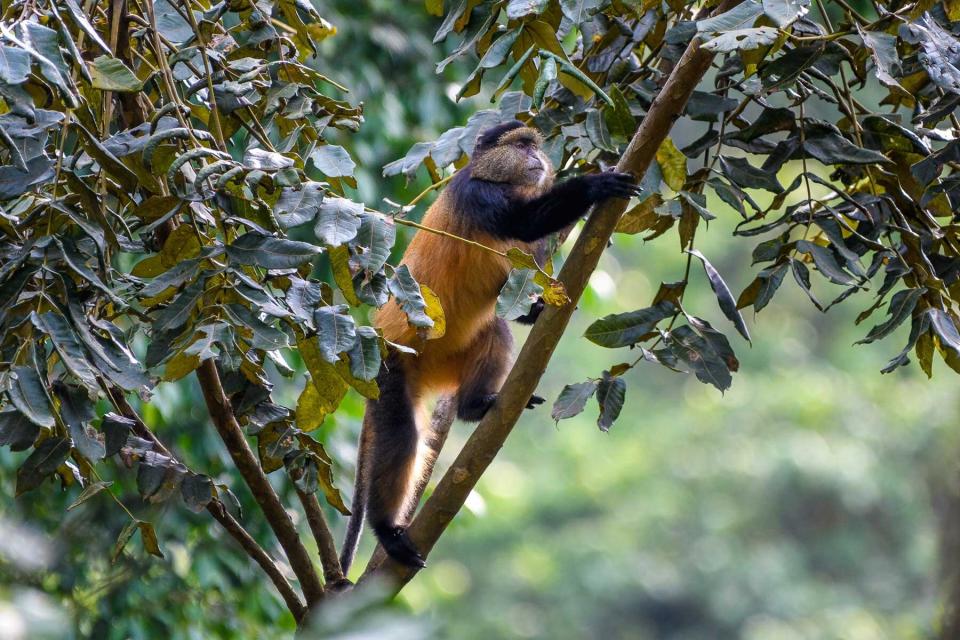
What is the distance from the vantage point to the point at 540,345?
261 cm

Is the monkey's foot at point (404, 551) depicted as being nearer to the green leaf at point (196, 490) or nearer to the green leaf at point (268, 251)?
the green leaf at point (196, 490)

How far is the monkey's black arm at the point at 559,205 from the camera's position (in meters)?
2.76

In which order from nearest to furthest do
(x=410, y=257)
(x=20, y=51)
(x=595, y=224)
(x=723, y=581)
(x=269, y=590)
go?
(x=20, y=51) → (x=595, y=224) → (x=410, y=257) → (x=269, y=590) → (x=723, y=581)

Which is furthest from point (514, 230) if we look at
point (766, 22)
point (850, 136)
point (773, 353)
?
point (773, 353)

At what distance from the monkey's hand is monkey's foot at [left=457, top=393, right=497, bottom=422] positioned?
1219mm

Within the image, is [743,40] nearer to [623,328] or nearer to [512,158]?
[623,328]

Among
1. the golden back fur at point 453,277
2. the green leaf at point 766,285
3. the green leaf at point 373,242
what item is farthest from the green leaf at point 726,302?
the golden back fur at point 453,277

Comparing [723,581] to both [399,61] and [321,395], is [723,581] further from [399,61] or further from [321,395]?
[321,395]

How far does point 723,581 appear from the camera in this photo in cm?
1332

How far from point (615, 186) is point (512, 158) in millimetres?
1008

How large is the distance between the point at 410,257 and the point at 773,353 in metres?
11.7

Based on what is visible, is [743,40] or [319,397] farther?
[319,397]

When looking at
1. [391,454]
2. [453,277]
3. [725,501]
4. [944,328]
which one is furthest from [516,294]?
[725,501]

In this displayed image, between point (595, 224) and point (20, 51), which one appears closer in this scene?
point (20, 51)
